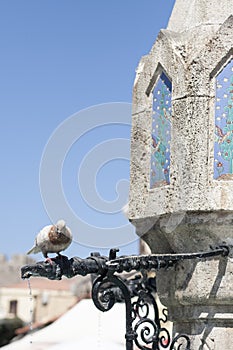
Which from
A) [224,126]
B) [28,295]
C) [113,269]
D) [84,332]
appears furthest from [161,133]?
[28,295]

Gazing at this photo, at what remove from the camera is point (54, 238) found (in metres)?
4.98

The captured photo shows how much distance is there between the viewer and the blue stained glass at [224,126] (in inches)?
203

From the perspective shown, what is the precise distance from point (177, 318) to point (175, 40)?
193 cm

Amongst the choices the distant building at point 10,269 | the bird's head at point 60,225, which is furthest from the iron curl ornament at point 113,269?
the distant building at point 10,269

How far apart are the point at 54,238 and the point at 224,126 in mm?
1347

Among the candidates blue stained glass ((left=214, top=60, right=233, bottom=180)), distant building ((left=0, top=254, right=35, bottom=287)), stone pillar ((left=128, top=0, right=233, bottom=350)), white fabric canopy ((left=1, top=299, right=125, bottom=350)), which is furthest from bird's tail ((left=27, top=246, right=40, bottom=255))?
distant building ((left=0, top=254, right=35, bottom=287))

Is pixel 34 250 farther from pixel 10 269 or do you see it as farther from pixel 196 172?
pixel 10 269

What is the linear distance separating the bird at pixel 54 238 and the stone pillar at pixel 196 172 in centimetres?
69

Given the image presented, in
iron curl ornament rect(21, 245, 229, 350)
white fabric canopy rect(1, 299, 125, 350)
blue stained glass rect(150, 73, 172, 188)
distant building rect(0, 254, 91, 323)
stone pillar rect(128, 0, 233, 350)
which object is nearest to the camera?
iron curl ornament rect(21, 245, 229, 350)

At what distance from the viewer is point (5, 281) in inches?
2680

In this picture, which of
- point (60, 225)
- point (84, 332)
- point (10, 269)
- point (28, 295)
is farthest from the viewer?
point (10, 269)

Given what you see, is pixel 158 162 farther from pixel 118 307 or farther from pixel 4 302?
pixel 4 302

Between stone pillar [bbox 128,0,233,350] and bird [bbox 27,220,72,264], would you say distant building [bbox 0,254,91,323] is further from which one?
bird [bbox 27,220,72,264]

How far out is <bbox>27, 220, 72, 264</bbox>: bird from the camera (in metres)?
4.97
